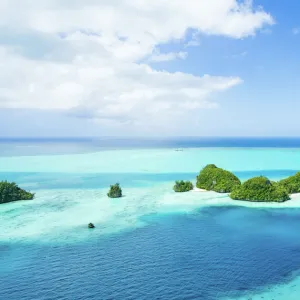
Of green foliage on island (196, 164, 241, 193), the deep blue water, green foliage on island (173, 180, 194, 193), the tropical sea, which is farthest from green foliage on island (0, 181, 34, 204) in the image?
green foliage on island (196, 164, 241, 193)

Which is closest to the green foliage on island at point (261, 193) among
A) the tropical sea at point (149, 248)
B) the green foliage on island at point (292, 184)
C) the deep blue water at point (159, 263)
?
the tropical sea at point (149, 248)

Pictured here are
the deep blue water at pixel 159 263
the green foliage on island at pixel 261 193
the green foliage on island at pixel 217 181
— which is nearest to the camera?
the deep blue water at pixel 159 263

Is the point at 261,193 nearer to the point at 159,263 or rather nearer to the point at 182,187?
the point at 182,187

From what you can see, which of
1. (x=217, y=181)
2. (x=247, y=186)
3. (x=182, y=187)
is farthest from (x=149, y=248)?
(x=217, y=181)

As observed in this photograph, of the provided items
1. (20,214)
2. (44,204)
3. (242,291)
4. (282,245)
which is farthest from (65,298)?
(44,204)

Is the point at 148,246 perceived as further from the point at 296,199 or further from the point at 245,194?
the point at 296,199

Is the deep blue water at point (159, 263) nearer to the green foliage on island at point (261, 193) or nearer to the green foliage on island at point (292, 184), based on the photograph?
the green foliage on island at point (261, 193)
